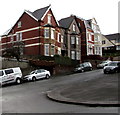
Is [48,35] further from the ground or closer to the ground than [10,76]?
further from the ground

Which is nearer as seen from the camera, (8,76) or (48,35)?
(8,76)

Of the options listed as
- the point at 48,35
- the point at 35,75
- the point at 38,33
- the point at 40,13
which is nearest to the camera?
the point at 35,75

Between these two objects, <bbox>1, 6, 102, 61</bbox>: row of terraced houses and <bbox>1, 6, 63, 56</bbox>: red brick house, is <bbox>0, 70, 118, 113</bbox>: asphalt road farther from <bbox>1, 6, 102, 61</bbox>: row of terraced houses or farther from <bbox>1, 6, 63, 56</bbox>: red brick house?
<bbox>1, 6, 102, 61</bbox>: row of terraced houses

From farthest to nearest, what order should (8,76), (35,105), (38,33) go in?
(38,33), (8,76), (35,105)

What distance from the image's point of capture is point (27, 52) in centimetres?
4306

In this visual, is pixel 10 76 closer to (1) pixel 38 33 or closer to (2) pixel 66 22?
(1) pixel 38 33

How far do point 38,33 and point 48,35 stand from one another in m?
1.87

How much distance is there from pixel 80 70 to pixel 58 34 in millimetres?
11585

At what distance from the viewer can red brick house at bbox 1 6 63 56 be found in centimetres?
4081

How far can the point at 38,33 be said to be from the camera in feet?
134

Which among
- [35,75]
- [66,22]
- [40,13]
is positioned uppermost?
[40,13]

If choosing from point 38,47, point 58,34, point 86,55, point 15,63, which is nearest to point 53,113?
point 15,63

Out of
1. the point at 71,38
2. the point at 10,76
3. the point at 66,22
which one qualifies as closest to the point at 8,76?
the point at 10,76

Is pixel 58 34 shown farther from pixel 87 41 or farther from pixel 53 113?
pixel 53 113
